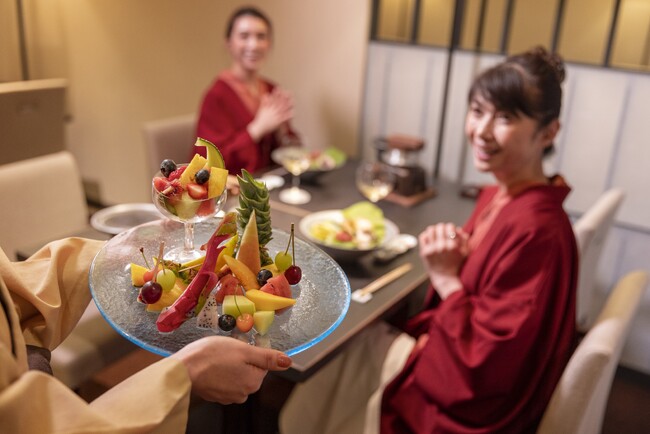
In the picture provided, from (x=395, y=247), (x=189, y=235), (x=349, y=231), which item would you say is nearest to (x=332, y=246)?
Answer: (x=349, y=231)

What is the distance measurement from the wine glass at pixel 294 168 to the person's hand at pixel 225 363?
115 centimetres

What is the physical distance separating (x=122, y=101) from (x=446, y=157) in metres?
1.54

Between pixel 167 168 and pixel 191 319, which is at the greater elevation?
pixel 167 168

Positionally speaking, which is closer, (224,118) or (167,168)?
(167,168)

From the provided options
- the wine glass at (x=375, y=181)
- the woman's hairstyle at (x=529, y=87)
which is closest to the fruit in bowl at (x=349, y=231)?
the wine glass at (x=375, y=181)

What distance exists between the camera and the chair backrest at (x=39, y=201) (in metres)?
1.51

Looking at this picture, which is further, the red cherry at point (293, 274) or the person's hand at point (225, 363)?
the red cherry at point (293, 274)

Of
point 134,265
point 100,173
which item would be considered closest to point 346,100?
point 100,173

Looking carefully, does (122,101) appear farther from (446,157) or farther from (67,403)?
(67,403)

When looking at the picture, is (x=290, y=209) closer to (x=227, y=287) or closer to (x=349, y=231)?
(x=349, y=231)

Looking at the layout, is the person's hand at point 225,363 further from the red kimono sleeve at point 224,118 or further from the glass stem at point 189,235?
the red kimono sleeve at point 224,118

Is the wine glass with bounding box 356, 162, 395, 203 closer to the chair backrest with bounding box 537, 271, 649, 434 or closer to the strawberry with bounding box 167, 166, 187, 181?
the chair backrest with bounding box 537, 271, 649, 434

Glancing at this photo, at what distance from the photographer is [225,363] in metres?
0.62

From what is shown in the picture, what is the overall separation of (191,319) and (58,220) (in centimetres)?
113
